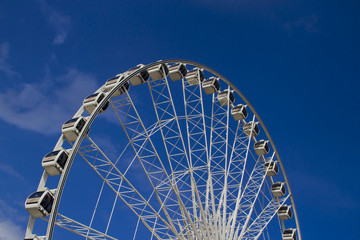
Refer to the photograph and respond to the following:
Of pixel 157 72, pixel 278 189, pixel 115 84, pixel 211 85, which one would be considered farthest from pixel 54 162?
pixel 278 189

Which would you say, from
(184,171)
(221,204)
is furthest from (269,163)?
(184,171)

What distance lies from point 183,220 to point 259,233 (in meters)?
5.86

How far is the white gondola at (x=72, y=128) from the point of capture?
19.6 meters

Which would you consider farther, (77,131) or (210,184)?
(210,184)

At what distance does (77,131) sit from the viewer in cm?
1966

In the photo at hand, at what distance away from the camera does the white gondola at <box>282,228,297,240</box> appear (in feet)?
99.9

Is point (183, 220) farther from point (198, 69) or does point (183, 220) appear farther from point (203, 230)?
point (198, 69)

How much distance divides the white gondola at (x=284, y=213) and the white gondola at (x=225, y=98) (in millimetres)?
8329

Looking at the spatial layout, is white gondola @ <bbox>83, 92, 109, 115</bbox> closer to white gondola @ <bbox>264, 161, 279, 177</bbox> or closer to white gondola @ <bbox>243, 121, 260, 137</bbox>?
white gondola @ <bbox>243, 121, 260, 137</bbox>

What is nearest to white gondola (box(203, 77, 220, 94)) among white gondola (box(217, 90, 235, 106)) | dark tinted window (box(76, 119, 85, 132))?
white gondola (box(217, 90, 235, 106))

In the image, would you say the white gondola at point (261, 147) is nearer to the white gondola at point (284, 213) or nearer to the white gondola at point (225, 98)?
the white gondola at point (225, 98)

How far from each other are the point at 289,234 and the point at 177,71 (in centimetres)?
1365

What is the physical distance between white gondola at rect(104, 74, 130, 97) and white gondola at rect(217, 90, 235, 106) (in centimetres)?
964

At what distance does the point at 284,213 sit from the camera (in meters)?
31.7
